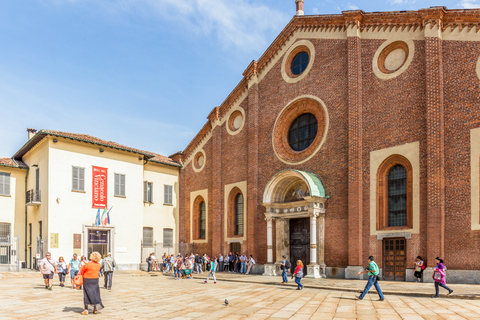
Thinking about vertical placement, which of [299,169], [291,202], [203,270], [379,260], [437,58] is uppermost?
[437,58]

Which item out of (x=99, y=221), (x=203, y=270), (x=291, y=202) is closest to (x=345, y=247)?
(x=291, y=202)

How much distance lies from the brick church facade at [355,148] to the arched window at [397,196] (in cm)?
5

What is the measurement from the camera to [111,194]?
30.2 metres

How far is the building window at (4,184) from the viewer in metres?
29.3

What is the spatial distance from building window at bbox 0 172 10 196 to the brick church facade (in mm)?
13779

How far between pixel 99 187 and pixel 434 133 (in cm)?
2102

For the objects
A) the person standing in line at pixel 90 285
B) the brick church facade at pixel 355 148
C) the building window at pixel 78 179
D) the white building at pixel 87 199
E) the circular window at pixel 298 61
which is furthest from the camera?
the building window at pixel 78 179

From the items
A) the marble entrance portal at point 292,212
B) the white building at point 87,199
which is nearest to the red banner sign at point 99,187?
the white building at point 87,199

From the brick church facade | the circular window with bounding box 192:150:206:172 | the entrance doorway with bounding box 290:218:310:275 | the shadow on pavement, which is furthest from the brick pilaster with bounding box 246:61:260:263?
the shadow on pavement

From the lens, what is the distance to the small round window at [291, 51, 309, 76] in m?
26.5

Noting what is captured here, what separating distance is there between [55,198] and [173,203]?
9735 mm

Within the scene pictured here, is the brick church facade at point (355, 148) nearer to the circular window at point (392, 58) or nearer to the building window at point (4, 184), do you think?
the circular window at point (392, 58)

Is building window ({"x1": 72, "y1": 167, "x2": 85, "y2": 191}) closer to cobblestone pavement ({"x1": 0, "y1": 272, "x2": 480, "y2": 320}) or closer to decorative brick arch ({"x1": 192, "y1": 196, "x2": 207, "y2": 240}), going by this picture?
decorative brick arch ({"x1": 192, "y1": 196, "x2": 207, "y2": 240})

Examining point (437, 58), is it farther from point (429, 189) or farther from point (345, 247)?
point (345, 247)
